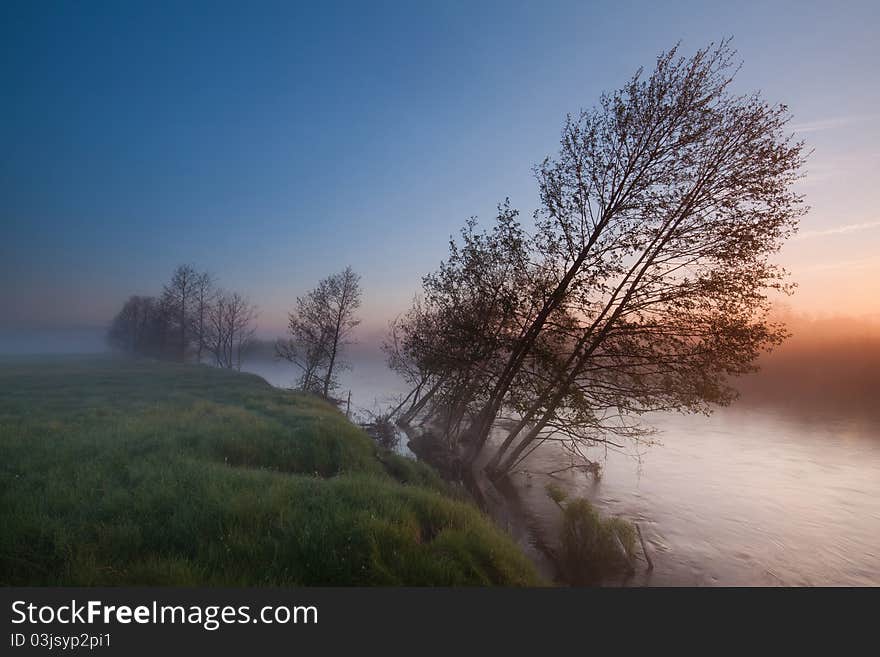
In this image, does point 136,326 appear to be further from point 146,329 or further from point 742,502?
point 742,502

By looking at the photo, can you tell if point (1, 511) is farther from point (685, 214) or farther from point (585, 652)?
point (685, 214)

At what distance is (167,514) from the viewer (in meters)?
6.05

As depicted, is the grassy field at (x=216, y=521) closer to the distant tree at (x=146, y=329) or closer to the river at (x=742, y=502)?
the river at (x=742, y=502)

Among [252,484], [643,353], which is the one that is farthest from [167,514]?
[643,353]

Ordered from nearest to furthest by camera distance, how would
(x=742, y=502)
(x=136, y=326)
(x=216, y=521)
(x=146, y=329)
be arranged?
(x=216, y=521), (x=742, y=502), (x=146, y=329), (x=136, y=326)

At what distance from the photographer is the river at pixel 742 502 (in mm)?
9492

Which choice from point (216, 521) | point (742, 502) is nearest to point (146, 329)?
point (216, 521)

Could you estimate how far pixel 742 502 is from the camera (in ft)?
45.5

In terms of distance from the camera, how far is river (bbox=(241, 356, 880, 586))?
9492mm

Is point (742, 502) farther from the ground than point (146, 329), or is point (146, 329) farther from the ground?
point (146, 329)

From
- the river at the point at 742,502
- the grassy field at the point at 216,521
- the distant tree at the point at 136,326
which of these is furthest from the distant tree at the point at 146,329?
the river at the point at 742,502

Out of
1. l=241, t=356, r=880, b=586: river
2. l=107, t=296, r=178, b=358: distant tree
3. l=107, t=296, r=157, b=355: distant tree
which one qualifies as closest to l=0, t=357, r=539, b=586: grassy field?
l=241, t=356, r=880, b=586: river

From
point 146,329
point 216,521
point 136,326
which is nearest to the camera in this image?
point 216,521

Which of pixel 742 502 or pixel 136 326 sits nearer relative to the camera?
pixel 742 502
